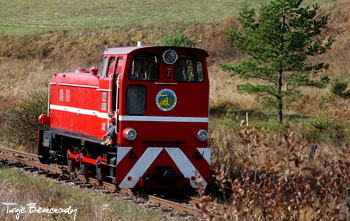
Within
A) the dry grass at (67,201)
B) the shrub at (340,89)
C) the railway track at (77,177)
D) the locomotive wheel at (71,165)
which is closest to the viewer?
the dry grass at (67,201)

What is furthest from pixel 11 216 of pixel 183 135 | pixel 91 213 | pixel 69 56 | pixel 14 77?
pixel 69 56

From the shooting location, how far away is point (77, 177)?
41.3ft

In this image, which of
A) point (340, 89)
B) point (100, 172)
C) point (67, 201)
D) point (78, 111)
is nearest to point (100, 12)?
point (340, 89)

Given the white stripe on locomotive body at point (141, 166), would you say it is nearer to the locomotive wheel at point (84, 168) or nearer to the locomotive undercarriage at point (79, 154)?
the locomotive undercarriage at point (79, 154)

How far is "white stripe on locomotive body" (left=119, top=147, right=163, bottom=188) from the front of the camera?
407 inches

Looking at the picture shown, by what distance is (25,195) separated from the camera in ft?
30.2

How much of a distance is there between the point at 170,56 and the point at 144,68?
1.88 feet

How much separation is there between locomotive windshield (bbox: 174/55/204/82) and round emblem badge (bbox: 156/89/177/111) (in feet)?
1.13

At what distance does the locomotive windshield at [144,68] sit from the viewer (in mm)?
10180

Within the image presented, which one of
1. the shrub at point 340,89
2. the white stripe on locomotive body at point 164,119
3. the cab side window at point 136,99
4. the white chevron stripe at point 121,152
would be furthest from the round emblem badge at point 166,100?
the shrub at point 340,89

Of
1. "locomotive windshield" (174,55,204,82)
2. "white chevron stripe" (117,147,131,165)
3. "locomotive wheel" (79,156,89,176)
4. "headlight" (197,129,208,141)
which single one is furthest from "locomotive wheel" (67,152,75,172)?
"locomotive windshield" (174,55,204,82)

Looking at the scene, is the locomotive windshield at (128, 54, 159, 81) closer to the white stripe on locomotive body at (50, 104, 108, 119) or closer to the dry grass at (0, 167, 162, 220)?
the white stripe on locomotive body at (50, 104, 108, 119)

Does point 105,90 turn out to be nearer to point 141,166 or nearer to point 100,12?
point 141,166

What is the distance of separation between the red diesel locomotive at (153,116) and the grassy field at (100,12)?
1678 inches
